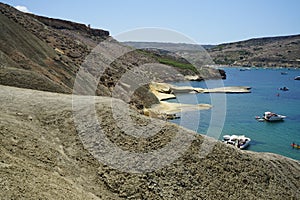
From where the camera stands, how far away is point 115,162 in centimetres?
1566

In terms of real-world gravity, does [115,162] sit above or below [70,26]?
below

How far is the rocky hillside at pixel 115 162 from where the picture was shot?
13.2m

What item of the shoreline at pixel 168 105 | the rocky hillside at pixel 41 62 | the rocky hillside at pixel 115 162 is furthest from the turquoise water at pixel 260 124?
the rocky hillside at pixel 115 162

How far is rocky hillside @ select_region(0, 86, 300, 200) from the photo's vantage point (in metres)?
13.2

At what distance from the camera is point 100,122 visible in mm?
17781

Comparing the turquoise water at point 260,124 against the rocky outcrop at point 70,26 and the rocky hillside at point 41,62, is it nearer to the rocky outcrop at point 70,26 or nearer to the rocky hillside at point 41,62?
the rocky hillside at point 41,62

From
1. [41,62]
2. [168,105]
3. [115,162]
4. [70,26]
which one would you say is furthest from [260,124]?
[70,26]

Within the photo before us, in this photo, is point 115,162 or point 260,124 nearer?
point 115,162

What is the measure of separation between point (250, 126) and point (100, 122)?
128 ft

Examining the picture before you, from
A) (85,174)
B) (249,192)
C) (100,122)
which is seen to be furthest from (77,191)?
(249,192)

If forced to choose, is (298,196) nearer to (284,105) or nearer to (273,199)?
(273,199)

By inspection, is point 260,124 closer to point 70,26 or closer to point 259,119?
point 259,119

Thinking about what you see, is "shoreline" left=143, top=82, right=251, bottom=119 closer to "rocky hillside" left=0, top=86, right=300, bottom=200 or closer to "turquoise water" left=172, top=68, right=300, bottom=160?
"turquoise water" left=172, top=68, right=300, bottom=160

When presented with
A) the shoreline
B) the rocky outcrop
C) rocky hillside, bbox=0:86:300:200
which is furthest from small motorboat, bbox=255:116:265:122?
the rocky outcrop
